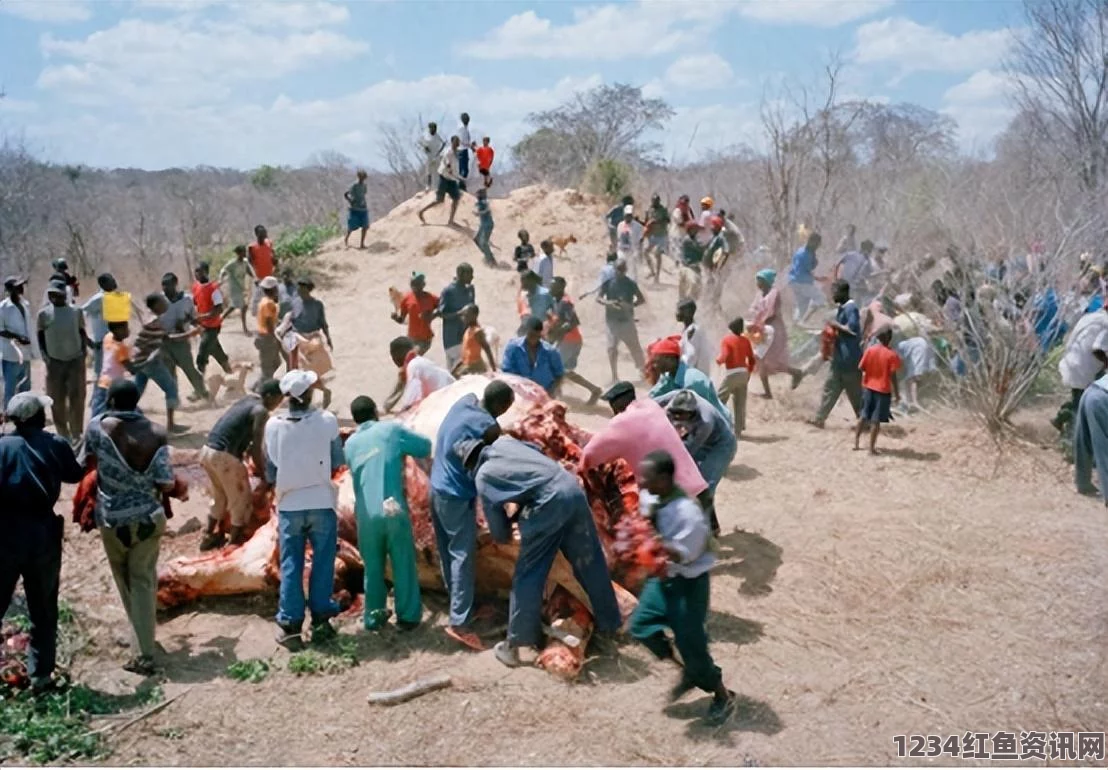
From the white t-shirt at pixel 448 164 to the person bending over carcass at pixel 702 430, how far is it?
1101 centimetres

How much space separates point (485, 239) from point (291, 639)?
39.3 ft

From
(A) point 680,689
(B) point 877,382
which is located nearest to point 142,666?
(A) point 680,689

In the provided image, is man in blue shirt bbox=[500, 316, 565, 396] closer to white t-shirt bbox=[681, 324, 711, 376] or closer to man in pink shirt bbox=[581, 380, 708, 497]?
white t-shirt bbox=[681, 324, 711, 376]

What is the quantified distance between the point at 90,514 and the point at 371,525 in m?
1.53

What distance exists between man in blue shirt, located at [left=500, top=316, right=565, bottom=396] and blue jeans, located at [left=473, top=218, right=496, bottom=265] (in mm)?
8332

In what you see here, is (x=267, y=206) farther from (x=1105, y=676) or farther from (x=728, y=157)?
(x=1105, y=676)

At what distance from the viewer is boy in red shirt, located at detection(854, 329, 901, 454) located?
8898 mm

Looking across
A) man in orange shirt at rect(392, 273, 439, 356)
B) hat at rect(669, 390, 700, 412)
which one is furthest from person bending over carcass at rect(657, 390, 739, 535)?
man in orange shirt at rect(392, 273, 439, 356)

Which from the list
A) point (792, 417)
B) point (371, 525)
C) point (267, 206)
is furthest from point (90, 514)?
point (267, 206)

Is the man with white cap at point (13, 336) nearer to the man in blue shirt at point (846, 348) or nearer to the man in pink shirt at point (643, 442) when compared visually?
the man in pink shirt at point (643, 442)

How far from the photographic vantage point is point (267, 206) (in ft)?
142

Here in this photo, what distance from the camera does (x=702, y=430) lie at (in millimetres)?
6312

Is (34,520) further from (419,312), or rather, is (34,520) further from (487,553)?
(419,312)

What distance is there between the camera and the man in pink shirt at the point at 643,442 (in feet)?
18.2
